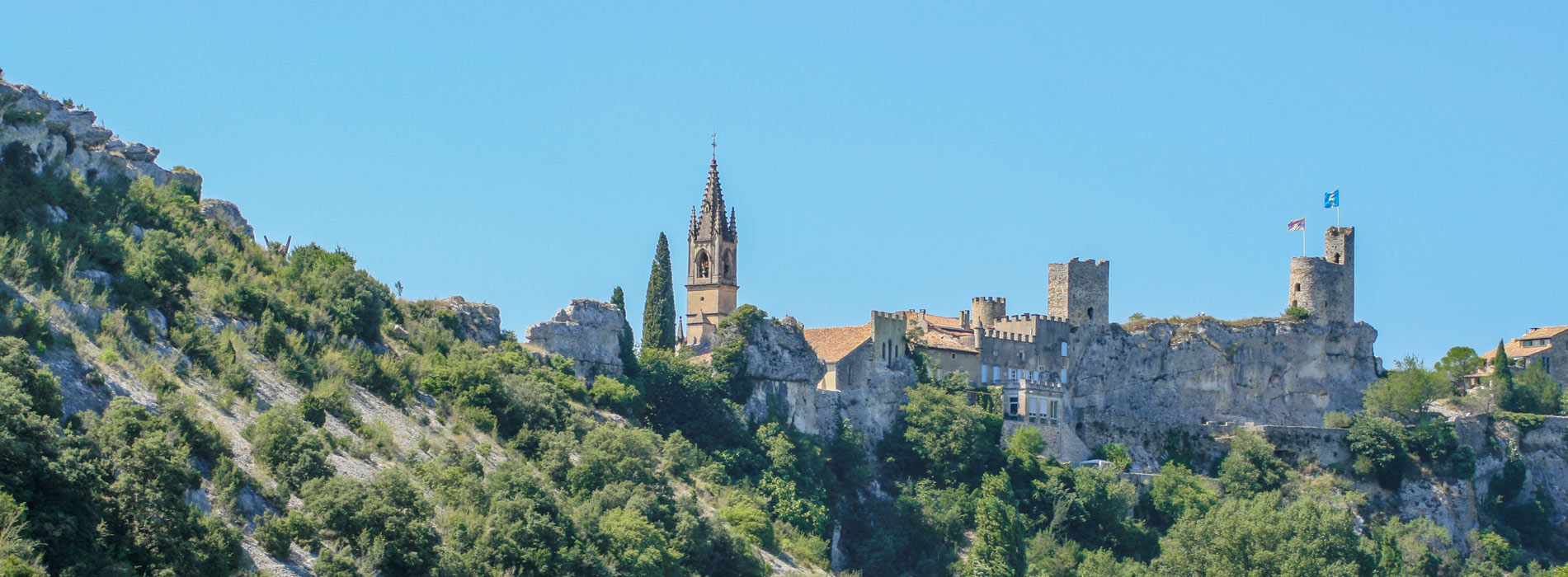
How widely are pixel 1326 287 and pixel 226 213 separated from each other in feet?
155

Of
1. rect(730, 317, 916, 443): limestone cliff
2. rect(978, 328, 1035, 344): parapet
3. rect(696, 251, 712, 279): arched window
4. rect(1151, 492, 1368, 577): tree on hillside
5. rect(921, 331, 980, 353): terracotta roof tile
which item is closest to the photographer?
rect(1151, 492, 1368, 577): tree on hillside

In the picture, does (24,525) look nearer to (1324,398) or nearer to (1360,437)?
(1360,437)

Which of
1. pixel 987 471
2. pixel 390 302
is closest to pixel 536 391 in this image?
pixel 390 302

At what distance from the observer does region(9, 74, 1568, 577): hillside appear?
113ft

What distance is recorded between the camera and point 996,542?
58.2m

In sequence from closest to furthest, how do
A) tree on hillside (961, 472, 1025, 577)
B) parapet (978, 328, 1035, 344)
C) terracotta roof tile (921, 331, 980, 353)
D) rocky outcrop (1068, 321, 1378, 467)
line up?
tree on hillside (961, 472, 1025, 577) → terracotta roof tile (921, 331, 980, 353) → parapet (978, 328, 1035, 344) → rocky outcrop (1068, 321, 1378, 467)

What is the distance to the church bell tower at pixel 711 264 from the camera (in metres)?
74.1

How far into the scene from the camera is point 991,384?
2835 inches

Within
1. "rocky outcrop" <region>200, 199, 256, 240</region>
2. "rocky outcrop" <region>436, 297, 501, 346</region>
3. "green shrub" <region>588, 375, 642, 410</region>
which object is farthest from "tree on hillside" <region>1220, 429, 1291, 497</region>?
"rocky outcrop" <region>200, 199, 256, 240</region>

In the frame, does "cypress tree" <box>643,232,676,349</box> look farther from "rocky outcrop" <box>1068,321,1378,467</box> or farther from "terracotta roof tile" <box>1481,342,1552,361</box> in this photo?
"terracotta roof tile" <box>1481,342,1552,361</box>

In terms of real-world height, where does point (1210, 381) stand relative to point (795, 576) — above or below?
above

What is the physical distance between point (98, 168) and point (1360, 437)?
4562 centimetres

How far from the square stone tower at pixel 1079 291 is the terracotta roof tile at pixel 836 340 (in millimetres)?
12984

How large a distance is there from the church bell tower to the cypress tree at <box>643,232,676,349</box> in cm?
512
